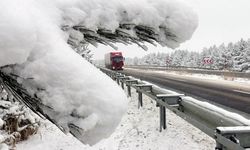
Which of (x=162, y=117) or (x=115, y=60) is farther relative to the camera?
(x=115, y=60)

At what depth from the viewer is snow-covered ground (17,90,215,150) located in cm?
785

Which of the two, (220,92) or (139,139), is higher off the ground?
(139,139)

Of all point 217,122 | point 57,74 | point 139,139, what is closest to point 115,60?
point 139,139

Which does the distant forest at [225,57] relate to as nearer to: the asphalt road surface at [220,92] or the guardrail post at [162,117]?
the asphalt road surface at [220,92]

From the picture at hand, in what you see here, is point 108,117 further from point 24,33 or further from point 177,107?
point 177,107

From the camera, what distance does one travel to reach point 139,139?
8430 mm

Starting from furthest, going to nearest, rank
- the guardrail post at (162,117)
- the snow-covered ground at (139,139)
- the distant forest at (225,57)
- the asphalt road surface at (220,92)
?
the distant forest at (225,57)
the asphalt road surface at (220,92)
the guardrail post at (162,117)
the snow-covered ground at (139,139)

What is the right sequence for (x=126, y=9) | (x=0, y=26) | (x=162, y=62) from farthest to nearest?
1. (x=162, y=62)
2. (x=126, y=9)
3. (x=0, y=26)

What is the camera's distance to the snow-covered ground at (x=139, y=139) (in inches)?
309

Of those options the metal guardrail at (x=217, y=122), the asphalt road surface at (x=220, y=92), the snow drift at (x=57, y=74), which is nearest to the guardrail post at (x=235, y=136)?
the metal guardrail at (x=217, y=122)

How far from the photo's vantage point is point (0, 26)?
0.99 metres

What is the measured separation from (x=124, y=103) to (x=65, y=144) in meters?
7.65

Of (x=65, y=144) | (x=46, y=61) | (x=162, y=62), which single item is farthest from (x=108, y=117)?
(x=162, y=62)

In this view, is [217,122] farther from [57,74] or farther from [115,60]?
[115,60]
